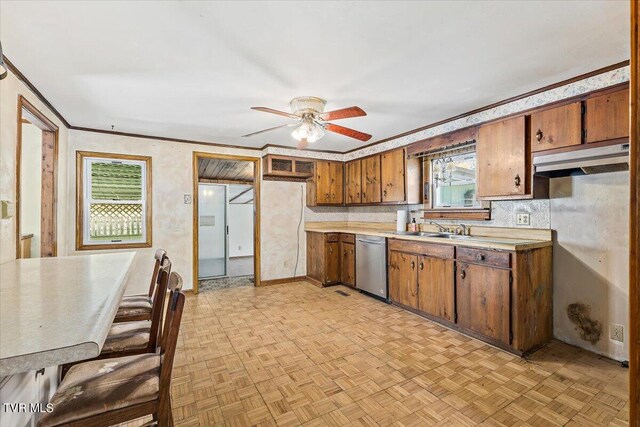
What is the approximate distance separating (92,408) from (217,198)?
467 cm

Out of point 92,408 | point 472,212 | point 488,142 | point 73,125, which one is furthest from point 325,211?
point 92,408

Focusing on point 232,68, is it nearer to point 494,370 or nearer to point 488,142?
point 488,142

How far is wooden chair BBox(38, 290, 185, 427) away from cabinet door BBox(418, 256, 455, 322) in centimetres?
259

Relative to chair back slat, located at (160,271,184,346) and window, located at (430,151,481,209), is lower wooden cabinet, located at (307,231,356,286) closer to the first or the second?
window, located at (430,151,481,209)

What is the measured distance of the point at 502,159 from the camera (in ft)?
9.25

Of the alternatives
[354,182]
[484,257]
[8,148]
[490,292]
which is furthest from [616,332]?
[8,148]

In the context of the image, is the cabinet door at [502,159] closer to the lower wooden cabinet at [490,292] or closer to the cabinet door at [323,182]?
the lower wooden cabinet at [490,292]

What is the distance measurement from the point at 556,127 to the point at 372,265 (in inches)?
95.6

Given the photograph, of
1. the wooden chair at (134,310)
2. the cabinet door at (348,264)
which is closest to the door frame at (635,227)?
the wooden chair at (134,310)

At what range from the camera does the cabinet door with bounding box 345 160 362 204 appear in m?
4.82

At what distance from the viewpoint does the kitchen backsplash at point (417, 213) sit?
2760 millimetres

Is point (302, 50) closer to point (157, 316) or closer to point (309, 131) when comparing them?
point (309, 131)

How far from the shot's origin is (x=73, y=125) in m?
3.57

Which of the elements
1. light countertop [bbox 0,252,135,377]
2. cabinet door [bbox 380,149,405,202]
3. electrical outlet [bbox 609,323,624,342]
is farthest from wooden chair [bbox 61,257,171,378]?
electrical outlet [bbox 609,323,624,342]
